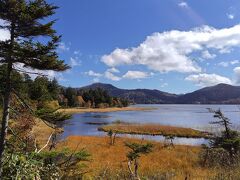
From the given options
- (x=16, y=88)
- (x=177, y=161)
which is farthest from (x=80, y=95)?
(x=16, y=88)

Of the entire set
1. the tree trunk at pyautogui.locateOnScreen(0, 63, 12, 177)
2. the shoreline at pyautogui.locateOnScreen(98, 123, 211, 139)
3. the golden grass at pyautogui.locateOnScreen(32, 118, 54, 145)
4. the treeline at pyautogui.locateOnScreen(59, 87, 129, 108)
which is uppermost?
the treeline at pyautogui.locateOnScreen(59, 87, 129, 108)

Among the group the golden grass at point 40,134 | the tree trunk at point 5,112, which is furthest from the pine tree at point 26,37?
the golden grass at point 40,134

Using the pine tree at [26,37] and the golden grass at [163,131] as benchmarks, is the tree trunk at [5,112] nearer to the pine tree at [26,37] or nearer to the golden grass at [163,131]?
the pine tree at [26,37]

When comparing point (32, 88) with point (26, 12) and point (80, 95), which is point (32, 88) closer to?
point (26, 12)

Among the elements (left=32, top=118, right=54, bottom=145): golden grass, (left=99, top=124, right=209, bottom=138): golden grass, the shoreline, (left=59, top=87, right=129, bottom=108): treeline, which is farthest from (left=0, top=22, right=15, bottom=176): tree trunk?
(left=59, top=87, right=129, bottom=108): treeline

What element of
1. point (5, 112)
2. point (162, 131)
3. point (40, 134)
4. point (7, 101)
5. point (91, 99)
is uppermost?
point (91, 99)

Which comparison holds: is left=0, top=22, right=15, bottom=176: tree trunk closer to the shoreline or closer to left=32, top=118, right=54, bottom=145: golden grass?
left=32, top=118, right=54, bottom=145: golden grass

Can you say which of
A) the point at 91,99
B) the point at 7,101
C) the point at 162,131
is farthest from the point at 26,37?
the point at 91,99

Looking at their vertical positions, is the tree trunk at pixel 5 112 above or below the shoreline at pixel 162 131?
above

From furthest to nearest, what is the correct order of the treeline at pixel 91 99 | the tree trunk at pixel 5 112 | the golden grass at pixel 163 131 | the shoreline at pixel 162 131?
1. the treeline at pixel 91 99
2. the golden grass at pixel 163 131
3. the shoreline at pixel 162 131
4. the tree trunk at pixel 5 112

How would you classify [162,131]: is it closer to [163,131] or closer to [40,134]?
A: [163,131]

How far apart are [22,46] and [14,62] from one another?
0.56m

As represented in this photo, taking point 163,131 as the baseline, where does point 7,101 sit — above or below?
above

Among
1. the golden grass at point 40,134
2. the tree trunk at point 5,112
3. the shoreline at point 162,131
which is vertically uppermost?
the tree trunk at point 5,112
